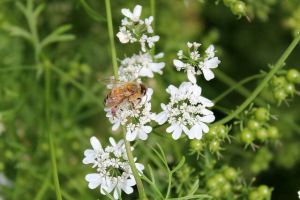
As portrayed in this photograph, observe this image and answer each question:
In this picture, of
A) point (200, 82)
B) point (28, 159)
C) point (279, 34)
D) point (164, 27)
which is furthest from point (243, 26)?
point (28, 159)

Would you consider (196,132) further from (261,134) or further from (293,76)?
(293,76)

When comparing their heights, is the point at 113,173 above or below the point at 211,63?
below

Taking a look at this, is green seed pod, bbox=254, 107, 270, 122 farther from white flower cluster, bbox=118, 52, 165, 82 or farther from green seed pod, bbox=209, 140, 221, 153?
white flower cluster, bbox=118, 52, 165, 82

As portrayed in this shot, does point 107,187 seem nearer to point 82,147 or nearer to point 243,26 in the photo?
point 82,147

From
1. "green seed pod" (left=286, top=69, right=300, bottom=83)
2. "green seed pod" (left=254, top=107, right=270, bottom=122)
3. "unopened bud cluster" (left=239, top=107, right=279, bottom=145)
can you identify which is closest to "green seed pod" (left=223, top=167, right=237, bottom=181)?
"unopened bud cluster" (left=239, top=107, right=279, bottom=145)

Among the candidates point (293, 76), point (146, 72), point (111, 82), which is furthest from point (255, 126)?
point (111, 82)

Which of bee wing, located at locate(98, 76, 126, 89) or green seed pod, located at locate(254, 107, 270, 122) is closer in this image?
bee wing, located at locate(98, 76, 126, 89)
